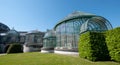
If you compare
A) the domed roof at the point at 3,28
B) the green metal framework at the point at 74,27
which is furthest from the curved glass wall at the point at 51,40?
the domed roof at the point at 3,28

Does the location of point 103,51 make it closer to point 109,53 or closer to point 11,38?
point 109,53

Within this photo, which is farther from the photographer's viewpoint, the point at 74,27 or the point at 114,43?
the point at 74,27

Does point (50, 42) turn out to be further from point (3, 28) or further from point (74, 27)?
point (3, 28)

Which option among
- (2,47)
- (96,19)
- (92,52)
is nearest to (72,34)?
(96,19)

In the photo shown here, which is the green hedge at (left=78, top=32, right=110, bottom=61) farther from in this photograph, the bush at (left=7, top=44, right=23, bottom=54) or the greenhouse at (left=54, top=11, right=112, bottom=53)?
the bush at (left=7, top=44, right=23, bottom=54)

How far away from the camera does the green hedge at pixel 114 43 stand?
13.5 metres

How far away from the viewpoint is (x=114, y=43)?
1411 cm

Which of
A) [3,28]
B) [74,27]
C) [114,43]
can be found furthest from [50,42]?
[3,28]

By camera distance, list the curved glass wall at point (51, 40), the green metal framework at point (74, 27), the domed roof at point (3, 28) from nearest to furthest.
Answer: the green metal framework at point (74, 27) → the curved glass wall at point (51, 40) → the domed roof at point (3, 28)

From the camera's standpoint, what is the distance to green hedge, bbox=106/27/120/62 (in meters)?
13.5

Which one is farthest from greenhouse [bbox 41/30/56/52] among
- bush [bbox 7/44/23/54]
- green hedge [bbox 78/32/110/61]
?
green hedge [bbox 78/32/110/61]

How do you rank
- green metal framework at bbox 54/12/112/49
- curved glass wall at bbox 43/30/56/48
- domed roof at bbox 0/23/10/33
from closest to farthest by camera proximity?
green metal framework at bbox 54/12/112/49, curved glass wall at bbox 43/30/56/48, domed roof at bbox 0/23/10/33

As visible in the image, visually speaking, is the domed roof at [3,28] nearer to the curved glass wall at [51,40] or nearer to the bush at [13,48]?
the bush at [13,48]

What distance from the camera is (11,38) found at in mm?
73562
